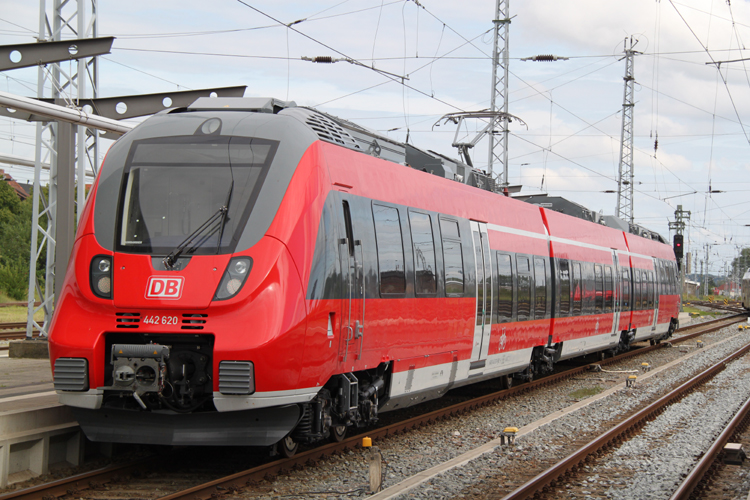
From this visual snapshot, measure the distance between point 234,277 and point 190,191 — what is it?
1.08 meters

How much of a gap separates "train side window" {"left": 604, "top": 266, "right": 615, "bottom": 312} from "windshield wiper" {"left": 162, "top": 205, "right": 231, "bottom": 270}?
1433cm

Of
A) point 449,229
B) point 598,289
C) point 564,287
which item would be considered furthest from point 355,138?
point 598,289

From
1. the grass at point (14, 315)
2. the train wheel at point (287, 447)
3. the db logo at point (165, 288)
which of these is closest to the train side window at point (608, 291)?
the train wheel at point (287, 447)

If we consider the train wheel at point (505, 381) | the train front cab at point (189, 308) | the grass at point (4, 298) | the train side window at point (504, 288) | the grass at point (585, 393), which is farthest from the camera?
the grass at point (4, 298)

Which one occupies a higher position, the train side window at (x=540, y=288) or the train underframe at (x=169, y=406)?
the train side window at (x=540, y=288)

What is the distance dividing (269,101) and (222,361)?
331 cm

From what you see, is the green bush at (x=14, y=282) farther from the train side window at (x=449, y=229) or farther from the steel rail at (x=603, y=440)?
the train side window at (x=449, y=229)

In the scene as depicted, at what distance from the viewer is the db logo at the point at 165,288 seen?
7059 mm

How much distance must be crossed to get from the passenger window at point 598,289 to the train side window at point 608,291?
0.34 metres

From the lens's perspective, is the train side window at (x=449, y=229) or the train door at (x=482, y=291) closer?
the train side window at (x=449, y=229)

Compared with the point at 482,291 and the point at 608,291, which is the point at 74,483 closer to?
the point at 482,291

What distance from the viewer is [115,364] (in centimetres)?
706

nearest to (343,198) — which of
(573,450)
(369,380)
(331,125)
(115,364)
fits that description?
(331,125)

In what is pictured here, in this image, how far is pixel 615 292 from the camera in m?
20.6
